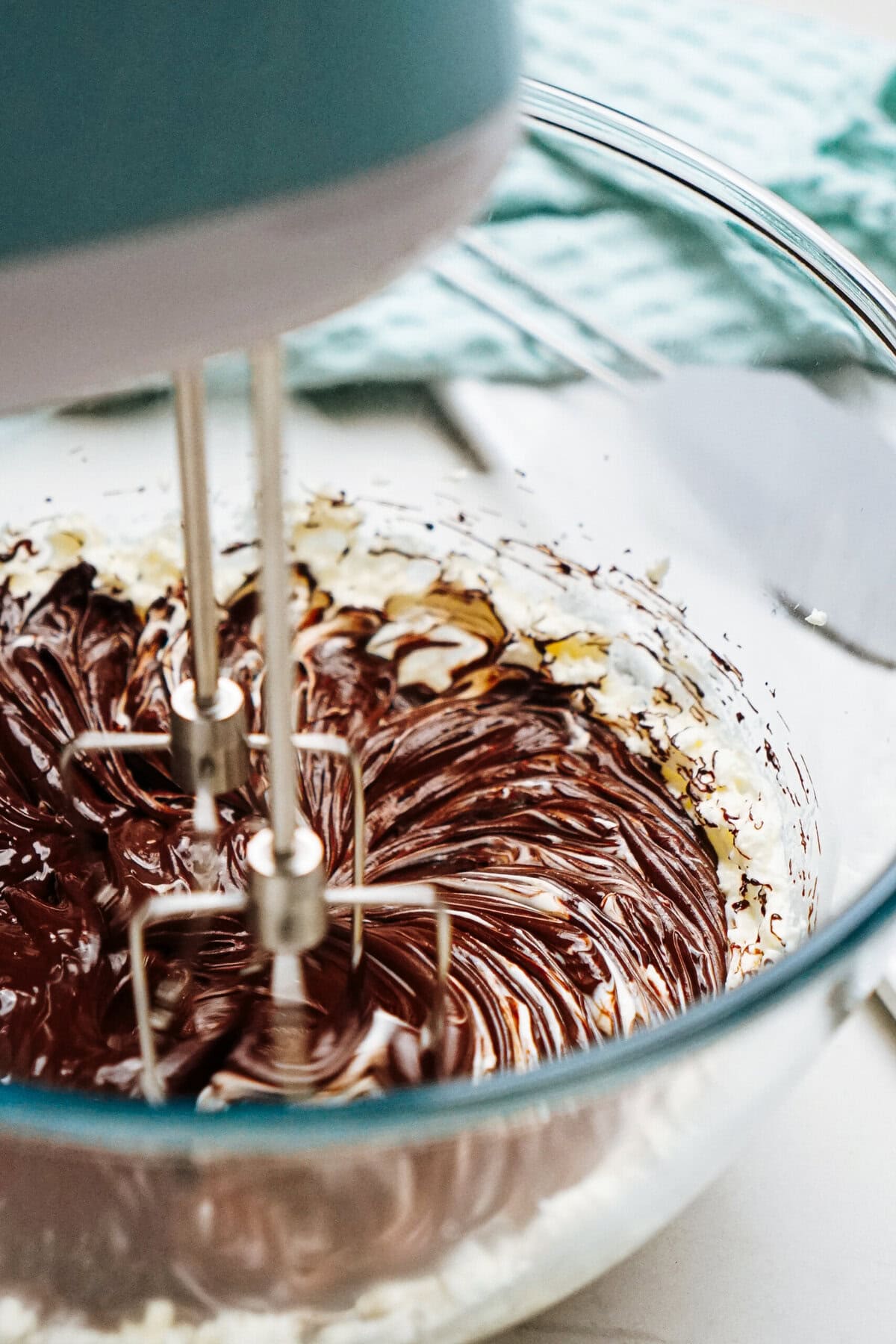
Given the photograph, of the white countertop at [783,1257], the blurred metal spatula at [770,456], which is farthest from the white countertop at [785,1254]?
the blurred metal spatula at [770,456]

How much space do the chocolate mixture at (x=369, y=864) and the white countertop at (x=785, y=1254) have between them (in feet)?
0.16

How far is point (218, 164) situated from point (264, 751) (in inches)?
10.5

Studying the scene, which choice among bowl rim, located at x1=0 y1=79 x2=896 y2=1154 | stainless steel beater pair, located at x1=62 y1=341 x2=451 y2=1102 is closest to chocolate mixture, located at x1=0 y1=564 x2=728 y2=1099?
stainless steel beater pair, located at x1=62 y1=341 x2=451 y2=1102

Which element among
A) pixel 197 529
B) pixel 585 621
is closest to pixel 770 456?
pixel 585 621

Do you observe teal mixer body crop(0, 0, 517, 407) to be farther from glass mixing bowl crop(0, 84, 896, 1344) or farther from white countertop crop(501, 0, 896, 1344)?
white countertop crop(501, 0, 896, 1344)

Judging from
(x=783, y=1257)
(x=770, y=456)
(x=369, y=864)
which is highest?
(x=770, y=456)

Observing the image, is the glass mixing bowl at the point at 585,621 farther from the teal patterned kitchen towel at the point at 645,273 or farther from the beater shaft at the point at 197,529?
the beater shaft at the point at 197,529

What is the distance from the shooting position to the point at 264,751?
1.33ft

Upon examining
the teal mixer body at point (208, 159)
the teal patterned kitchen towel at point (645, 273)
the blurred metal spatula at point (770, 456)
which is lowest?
the teal mixer body at point (208, 159)

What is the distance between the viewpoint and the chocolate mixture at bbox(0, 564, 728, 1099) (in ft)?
1.09

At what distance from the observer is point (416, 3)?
0.52ft

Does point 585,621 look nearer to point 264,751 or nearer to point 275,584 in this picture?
point 264,751

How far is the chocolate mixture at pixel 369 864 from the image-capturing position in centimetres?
33

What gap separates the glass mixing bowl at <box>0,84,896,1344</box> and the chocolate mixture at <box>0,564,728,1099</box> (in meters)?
0.04
